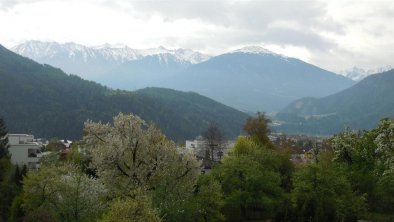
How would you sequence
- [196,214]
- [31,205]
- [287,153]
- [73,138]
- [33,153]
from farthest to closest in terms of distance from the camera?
[73,138]
[33,153]
[287,153]
[31,205]
[196,214]

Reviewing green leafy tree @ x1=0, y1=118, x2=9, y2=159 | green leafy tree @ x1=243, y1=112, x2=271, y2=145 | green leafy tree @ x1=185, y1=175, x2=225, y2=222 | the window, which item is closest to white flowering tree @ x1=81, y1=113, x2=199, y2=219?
green leafy tree @ x1=185, y1=175, x2=225, y2=222

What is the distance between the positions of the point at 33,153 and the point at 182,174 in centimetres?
6002

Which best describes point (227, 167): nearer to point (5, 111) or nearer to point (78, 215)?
point (78, 215)

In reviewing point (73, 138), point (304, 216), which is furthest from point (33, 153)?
point (73, 138)

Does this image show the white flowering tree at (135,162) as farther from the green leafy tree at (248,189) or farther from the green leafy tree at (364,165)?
the green leafy tree at (364,165)

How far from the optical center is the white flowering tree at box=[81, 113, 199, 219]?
36688 millimetres

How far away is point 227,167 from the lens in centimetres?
5597

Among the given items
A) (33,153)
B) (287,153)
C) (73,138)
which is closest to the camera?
(287,153)

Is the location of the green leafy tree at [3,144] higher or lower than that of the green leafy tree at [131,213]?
higher

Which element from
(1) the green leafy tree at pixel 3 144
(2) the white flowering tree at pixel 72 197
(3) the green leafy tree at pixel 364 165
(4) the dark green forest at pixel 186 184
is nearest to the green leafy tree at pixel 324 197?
(4) the dark green forest at pixel 186 184

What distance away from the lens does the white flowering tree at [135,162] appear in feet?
120

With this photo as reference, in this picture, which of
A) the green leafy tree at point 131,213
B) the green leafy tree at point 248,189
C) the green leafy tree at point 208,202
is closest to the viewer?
the green leafy tree at point 131,213

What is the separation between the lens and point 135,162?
37.5 metres

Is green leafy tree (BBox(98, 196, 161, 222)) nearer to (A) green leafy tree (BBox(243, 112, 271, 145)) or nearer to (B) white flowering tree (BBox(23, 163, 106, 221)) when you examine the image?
(B) white flowering tree (BBox(23, 163, 106, 221))
